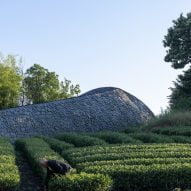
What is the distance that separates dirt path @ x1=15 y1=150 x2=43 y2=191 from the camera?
40.3 ft

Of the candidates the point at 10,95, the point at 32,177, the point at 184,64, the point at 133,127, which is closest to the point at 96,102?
the point at 133,127

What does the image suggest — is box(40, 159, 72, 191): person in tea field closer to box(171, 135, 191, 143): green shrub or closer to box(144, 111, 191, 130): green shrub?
box(171, 135, 191, 143): green shrub

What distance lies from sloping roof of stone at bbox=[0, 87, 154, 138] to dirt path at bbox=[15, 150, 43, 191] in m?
8.21

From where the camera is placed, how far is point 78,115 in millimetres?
25828

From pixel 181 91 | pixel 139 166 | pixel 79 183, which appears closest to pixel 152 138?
pixel 139 166

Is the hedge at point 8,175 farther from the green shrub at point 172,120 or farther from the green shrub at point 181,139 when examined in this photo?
the green shrub at point 172,120

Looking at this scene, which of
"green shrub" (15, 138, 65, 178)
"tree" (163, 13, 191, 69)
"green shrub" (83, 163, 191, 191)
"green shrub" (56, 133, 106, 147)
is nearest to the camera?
"green shrub" (83, 163, 191, 191)

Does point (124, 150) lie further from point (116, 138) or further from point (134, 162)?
point (116, 138)

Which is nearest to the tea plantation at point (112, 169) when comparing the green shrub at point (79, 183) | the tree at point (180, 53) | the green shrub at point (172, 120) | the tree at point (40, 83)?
the green shrub at point (79, 183)

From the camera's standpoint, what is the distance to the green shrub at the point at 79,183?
9430 mm

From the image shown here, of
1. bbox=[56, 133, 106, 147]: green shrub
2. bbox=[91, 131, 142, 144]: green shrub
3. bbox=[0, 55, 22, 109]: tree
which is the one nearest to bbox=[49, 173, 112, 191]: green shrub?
bbox=[56, 133, 106, 147]: green shrub

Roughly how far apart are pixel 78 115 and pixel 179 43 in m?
8.53

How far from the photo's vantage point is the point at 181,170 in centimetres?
1120

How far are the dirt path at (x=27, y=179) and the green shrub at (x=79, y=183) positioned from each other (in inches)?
106
